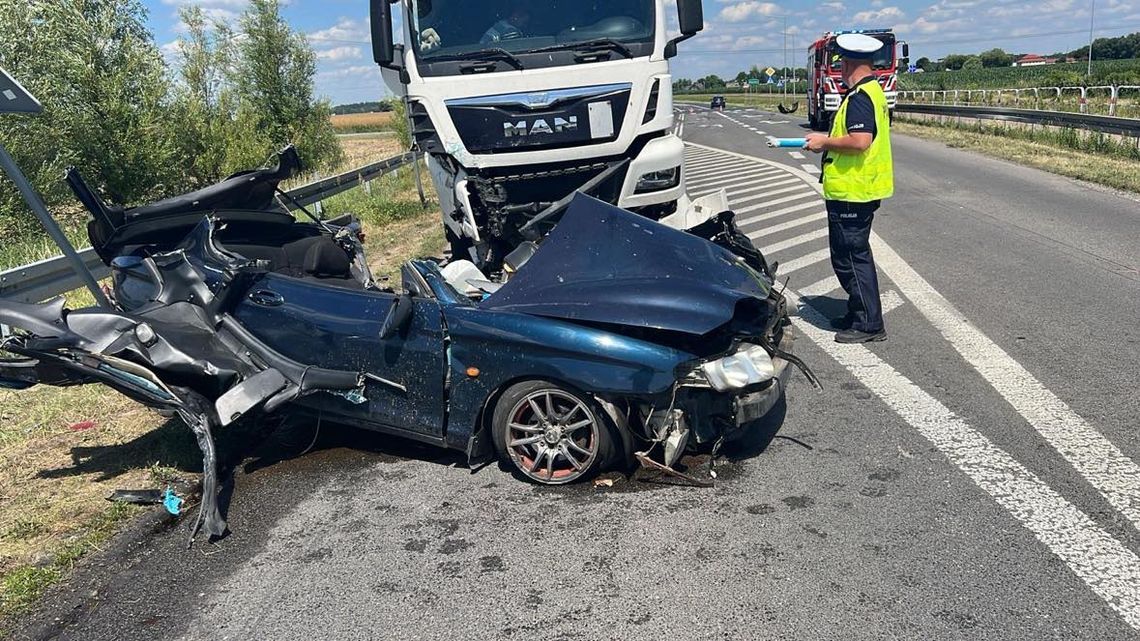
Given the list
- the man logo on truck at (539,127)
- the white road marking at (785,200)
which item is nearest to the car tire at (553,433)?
the man logo on truck at (539,127)

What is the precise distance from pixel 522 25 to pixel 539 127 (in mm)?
978

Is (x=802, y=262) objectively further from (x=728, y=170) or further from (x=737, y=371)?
(x=728, y=170)

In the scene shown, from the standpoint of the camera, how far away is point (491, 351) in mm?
3918

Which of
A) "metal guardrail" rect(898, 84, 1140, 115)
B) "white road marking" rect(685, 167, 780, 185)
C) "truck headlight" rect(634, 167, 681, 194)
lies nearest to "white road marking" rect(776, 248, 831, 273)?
"truck headlight" rect(634, 167, 681, 194)

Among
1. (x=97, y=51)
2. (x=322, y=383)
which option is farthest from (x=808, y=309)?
(x=97, y=51)

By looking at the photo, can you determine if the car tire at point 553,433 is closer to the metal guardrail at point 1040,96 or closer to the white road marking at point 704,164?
the white road marking at point 704,164

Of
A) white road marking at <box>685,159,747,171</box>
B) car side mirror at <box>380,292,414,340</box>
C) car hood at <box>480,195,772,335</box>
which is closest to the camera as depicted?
car hood at <box>480,195,772,335</box>

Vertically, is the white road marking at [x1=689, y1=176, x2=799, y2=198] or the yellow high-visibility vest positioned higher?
the yellow high-visibility vest

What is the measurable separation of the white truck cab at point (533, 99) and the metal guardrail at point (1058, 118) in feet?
44.4

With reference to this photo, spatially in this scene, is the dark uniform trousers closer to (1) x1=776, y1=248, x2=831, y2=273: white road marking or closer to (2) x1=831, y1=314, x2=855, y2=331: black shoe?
(2) x1=831, y1=314, x2=855, y2=331: black shoe

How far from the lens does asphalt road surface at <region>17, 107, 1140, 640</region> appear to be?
9.60 feet

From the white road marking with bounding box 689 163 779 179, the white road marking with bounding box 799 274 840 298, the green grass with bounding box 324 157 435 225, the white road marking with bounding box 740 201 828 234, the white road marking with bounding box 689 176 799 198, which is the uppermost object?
the green grass with bounding box 324 157 435 225

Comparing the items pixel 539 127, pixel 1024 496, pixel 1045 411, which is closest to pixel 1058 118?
pixel 539 127

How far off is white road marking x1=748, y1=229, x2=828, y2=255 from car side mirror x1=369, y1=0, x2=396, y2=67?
15.1ft
